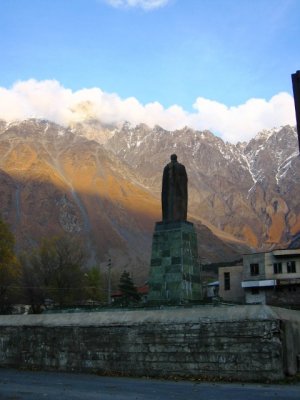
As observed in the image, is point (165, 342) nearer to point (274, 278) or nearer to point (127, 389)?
point (127, 389)

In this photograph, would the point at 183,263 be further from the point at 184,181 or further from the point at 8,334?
the point at 8,334

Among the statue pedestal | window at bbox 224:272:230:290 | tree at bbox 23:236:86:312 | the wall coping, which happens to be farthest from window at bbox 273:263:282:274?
the wall coping

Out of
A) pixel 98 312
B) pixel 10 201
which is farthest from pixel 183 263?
pixel 10 201

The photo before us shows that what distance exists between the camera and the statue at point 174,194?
63.2ft

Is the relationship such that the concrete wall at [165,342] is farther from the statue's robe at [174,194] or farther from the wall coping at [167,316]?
the statue's robe at [174,194]

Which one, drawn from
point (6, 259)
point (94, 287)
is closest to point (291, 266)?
point (94, 287)

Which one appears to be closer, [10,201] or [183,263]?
[183,263]

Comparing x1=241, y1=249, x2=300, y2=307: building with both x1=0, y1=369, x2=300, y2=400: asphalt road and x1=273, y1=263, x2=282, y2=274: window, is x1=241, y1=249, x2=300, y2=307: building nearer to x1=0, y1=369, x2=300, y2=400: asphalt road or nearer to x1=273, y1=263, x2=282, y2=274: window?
x1=273, y1=263, x2=282, y2=274: window

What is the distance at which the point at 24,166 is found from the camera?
A: 7397 inches

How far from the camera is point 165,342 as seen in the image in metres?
15.2

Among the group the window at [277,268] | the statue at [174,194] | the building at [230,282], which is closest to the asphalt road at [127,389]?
the statue at [174,194]

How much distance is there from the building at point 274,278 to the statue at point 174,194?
36935 millimetres

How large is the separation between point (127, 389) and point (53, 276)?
Result: 135 feet

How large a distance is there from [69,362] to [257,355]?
6.45 meters
